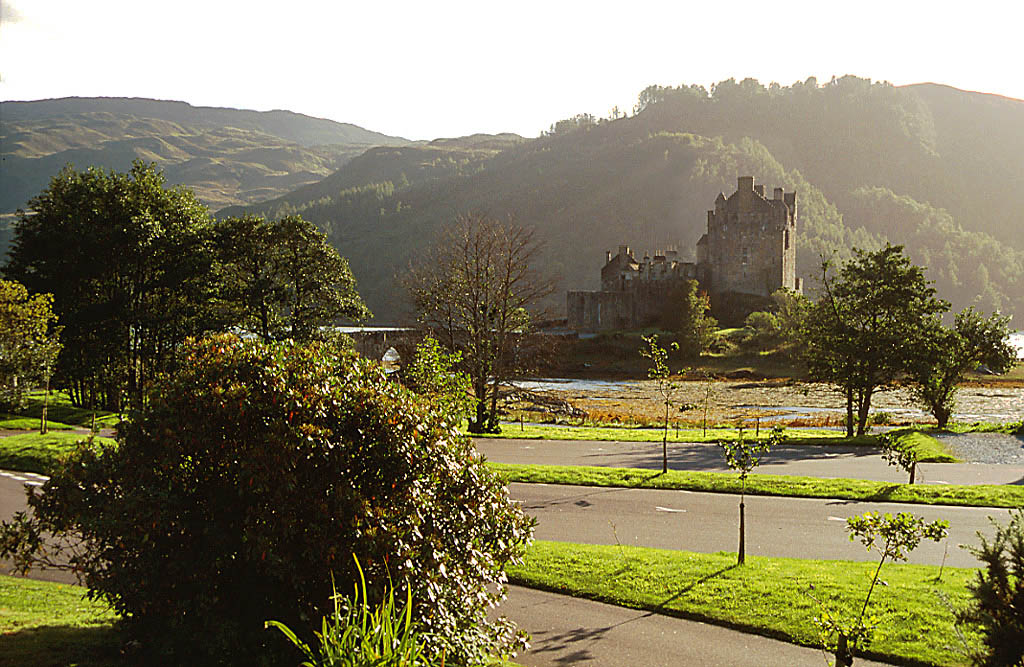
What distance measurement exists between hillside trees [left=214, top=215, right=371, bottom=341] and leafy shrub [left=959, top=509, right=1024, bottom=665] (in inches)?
1414

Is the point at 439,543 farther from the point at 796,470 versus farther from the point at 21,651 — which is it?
the point at 796,470

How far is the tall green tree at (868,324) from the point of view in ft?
111

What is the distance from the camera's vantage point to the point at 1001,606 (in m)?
6.39

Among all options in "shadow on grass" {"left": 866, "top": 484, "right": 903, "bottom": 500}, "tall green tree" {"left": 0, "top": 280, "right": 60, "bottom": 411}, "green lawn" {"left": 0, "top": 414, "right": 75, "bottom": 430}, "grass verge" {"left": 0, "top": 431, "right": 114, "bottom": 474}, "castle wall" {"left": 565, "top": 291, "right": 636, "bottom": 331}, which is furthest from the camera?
"castle wall" {"left": 565, "top": 291, "right": 636, "bottom": 331}

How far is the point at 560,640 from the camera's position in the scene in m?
10.3

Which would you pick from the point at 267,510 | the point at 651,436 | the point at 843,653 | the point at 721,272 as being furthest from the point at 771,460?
the point at 721,272

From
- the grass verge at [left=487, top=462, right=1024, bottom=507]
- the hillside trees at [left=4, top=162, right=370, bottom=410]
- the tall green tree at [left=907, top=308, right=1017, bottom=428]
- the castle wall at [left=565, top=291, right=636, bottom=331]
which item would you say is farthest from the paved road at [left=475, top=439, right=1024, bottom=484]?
the castle wall at [left=565, top=291, right=636, bottom=331]

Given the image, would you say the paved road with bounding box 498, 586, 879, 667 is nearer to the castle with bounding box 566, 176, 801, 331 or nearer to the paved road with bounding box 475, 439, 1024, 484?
the paved road with bounding box 475, 439, 1024, 484

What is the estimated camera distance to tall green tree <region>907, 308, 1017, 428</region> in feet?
117

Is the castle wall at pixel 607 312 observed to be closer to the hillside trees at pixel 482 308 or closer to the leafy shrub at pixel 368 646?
the hillside trees at pixel 482 308

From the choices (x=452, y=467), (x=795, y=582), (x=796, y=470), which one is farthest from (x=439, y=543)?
(x=796, y=470)

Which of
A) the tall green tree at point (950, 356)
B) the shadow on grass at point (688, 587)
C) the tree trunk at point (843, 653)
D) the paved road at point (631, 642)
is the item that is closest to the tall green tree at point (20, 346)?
the paved road at point (631, 642)

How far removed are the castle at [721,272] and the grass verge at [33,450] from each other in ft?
286

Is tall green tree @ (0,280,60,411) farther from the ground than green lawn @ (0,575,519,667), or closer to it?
farther from the ground
